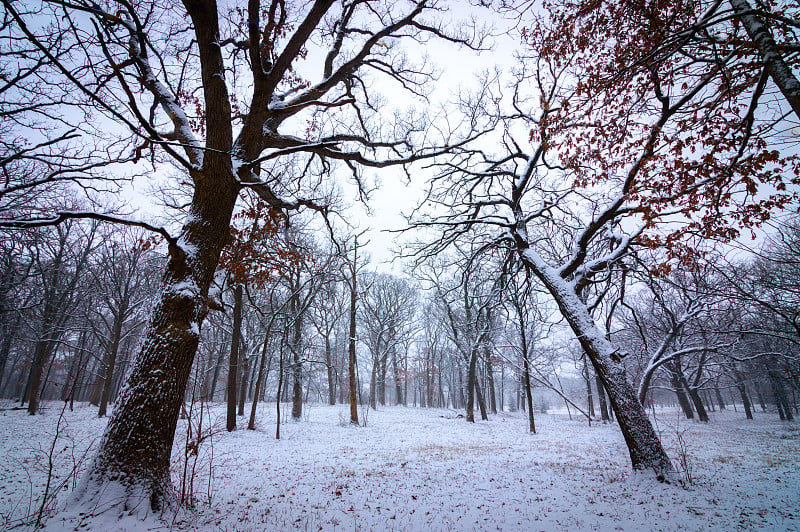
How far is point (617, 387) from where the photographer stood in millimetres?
5879

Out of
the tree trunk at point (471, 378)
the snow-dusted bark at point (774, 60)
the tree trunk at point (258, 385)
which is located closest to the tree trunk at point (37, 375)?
the tree trunk at point (258, 385)

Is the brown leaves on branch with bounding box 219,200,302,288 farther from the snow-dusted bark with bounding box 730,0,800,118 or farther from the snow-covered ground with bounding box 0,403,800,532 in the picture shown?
the snow-dusted bark with bounding box 730,0,800,118

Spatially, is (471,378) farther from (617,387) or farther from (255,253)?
(255,253)

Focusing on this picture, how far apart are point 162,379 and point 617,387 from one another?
7294mm

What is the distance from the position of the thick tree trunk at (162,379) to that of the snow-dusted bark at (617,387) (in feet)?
21.6

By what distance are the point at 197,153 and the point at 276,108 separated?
143cm

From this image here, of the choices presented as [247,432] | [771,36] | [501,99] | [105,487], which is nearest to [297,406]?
[247,432]

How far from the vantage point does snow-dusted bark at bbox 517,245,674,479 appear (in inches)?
217

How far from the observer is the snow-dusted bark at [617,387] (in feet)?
18.1

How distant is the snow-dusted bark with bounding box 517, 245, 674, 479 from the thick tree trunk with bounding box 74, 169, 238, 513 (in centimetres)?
658

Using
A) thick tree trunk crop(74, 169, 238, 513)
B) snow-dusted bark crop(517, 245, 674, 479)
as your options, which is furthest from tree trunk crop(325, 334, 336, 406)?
thick tree trunk crop(74, 169, 238, 513)

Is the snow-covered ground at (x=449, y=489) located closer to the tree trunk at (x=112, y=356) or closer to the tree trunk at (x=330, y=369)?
the tree trunk at (x=112, y=356)

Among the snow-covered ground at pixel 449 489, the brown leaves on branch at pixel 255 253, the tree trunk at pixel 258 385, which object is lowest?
the snow-covered ground at pixel 449 489

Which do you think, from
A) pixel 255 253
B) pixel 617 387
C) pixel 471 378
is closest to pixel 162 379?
pixel 255 253
